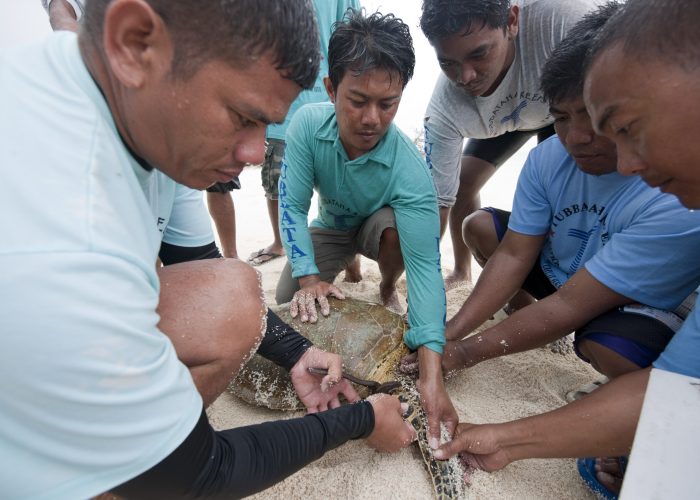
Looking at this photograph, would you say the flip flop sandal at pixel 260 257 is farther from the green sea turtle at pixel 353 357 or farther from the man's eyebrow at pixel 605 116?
the man's eyebrow at pixel 605 116

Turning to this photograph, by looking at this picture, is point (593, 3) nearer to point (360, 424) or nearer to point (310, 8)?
point (310, 8)

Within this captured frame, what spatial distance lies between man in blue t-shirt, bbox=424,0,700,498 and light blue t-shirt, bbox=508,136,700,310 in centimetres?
5

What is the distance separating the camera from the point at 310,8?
0.85 meters

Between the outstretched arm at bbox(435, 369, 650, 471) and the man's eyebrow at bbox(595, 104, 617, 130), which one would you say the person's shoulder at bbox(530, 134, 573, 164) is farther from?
the outstretched arm at bbox(435, 369, 650, 471)

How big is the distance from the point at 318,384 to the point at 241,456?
706mm

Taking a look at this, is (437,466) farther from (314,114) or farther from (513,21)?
(513,21)

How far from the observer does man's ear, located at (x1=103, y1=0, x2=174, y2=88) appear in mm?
674

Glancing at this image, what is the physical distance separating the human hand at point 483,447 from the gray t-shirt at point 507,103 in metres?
1.62

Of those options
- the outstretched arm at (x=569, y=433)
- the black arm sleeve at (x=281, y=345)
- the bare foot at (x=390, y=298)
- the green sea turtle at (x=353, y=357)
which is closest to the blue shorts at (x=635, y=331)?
the outstretched arm at (x=569, y=433)

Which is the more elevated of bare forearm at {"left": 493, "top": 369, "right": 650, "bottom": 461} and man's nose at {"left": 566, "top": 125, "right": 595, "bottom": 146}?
man's nose at {"left": 566, "top": 125, "right": 595, "bottom": 146}

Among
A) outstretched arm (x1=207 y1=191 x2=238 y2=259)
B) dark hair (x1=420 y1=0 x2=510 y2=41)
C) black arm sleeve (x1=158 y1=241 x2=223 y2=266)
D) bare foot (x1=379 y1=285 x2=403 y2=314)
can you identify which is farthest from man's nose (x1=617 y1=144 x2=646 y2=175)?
outstretched arm (x1=207 y1=191 x2=238 y2=259)

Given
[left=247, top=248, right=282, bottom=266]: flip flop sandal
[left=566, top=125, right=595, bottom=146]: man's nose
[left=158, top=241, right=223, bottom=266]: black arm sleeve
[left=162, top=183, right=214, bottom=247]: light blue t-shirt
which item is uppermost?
[left=566, top=125, right=595, bottom=146]: man's nose

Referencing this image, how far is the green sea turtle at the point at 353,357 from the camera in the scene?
1.71m

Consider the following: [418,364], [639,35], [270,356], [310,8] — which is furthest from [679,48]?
[270,356]
